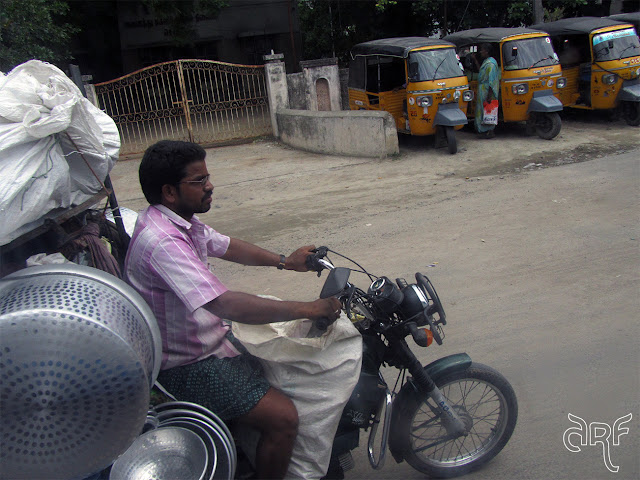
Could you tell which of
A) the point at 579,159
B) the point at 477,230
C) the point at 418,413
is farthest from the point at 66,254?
the point at 579,159

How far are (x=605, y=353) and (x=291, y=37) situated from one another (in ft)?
58.6

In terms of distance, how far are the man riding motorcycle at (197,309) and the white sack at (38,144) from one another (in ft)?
1.01

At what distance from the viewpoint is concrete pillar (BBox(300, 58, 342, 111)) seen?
12.0 metres

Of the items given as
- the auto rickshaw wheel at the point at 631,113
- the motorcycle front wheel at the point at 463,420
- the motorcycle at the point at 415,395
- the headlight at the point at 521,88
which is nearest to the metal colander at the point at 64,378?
the motorcycle at the point at 415,395

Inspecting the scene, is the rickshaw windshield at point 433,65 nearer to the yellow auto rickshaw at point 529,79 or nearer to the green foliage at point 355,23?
the yellow auto rickshaw at point 529,79

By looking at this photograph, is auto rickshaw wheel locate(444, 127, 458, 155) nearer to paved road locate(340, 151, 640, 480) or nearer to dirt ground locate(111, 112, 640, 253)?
dirt ground locate(111, 112, 640, 253)

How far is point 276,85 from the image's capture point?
11625mm

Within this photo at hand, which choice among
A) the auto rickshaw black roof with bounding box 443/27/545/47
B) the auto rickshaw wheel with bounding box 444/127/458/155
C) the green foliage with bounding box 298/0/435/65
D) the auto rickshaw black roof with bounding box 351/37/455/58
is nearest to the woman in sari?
the auto rickshaw black roof with bounding box 443/27/545/47

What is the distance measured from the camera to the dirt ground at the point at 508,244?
Result: 9.69 feet

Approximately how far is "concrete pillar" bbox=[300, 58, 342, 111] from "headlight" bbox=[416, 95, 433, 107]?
3524mm

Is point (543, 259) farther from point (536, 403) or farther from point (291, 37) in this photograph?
point (291, 37)

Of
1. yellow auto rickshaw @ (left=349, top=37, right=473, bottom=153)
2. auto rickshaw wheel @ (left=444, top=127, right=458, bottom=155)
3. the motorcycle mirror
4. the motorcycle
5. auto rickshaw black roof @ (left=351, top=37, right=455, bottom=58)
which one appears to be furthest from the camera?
auto rickshaw black roof @ (left=351, top=37, right=455, bottom=58)

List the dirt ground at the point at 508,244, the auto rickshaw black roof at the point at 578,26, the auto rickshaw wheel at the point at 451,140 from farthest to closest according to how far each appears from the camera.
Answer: the auto rickshaw black roof at the point at 578,26
the auto rickshaw wheel at the point at 451,140
the dirt ground at the point at 508,244

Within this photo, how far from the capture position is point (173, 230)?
2.02m
